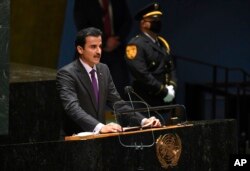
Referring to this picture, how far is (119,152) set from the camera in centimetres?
502

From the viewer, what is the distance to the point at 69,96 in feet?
17.6

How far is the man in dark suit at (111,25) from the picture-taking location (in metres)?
8.59

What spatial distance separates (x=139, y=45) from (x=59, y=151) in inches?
100

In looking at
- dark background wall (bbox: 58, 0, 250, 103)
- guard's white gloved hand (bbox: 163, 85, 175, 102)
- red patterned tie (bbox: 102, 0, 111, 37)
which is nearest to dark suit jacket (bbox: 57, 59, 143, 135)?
guard's white gloved hand (bbox: 163, 85, 175, 102)

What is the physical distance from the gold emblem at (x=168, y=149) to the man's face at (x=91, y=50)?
69 centimetres

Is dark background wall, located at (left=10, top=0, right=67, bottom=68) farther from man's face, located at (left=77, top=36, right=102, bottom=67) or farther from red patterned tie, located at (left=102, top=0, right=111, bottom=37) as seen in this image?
man's face, located at (left=77, top=36, right=102, bottom=67)

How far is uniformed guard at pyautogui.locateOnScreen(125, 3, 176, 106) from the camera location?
7.13 metres

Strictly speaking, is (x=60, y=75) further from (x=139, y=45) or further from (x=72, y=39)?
(x=72, y=39)

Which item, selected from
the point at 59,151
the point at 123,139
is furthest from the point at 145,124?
the point at 59,151

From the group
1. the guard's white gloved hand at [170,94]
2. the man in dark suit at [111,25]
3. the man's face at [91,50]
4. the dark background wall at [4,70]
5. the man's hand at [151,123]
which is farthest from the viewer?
the man in dark suit at [111,25]

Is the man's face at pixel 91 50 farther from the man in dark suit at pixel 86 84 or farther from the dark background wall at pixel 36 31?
the dark background wall at pixel 36 31

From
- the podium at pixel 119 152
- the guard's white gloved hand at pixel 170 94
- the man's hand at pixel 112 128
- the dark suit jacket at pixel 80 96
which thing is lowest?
the podium at pixel 119 152

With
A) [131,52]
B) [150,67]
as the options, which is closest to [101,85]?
→ [131,52]

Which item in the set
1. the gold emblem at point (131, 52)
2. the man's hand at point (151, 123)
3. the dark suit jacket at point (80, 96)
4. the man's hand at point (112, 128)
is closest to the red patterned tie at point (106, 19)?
the gold emblem at point (131, 52)
